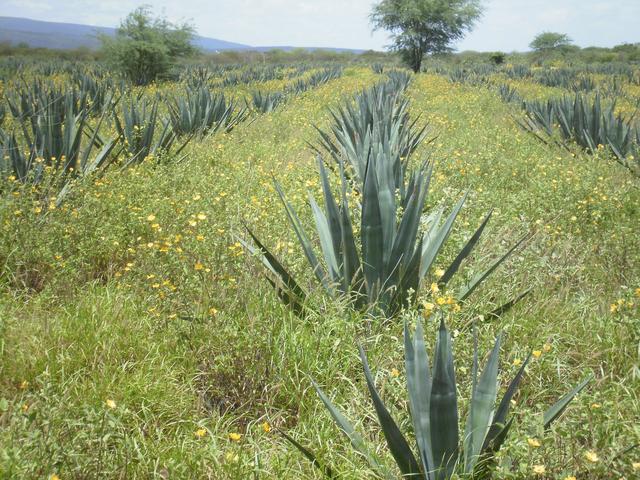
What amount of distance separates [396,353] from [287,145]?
19.1ft

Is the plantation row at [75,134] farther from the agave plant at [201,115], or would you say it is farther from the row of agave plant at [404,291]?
the row of agave plant at [404,291]

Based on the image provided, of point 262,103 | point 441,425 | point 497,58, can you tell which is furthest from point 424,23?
point 441,425

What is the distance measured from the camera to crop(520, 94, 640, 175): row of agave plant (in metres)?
7.08

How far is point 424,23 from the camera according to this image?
129ft

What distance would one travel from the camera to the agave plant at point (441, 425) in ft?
5.59

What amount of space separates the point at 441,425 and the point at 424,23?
41687 mm

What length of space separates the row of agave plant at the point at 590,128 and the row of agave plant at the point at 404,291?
12.0ft

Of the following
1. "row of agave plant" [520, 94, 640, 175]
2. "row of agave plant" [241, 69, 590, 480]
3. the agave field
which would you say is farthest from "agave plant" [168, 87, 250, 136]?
"row of agave plant" [520, 94, 640, 175]

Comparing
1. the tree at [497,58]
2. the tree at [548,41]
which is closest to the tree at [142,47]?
the tree at [497,58]

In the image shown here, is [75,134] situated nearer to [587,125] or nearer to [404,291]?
[404,291]

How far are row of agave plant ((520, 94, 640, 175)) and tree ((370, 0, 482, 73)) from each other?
32.4m

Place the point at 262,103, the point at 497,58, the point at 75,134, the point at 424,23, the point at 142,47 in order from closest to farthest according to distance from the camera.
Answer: the point at 75,134 → the point at 262,103 → the point at 142,47 → the point at 424,23 → the point at 497,58

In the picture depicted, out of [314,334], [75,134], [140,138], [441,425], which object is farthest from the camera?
[140,138]

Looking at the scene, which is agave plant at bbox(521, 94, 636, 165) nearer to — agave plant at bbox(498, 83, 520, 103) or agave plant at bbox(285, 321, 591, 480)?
agave plant at bbox(498, 83, 520, 103)
